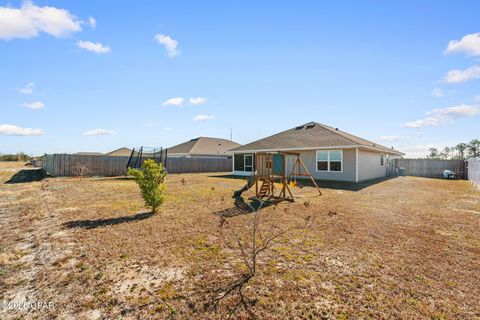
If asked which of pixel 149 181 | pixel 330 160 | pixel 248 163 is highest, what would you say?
pixel 330 160

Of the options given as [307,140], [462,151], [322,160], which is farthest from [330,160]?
[462,151]

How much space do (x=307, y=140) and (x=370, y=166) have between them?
5.31 metres

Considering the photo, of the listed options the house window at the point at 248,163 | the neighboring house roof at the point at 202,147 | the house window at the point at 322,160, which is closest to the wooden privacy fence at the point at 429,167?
the house window at the point at 322,160

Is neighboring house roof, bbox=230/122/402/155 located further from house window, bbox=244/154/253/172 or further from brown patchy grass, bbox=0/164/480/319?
brown patchy grass, bbox=0/164/480/319

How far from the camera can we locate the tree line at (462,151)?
1544 inches

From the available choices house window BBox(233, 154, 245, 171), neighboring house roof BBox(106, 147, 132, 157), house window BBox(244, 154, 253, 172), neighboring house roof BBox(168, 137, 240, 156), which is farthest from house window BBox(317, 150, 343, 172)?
neighboring house roof BBox(106, 147, 132, 157)

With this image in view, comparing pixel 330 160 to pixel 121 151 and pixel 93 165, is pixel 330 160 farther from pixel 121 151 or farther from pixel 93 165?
pixel 121 151

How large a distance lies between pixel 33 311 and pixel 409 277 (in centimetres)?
483

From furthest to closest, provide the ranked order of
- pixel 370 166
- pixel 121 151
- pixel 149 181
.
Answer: pixel 121 151 < pixel 370 166 < pixel 149 181

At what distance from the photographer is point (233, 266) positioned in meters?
3.85

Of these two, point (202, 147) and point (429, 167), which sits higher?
point (202, 147)

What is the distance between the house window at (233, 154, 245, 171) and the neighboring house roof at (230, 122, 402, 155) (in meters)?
0.71

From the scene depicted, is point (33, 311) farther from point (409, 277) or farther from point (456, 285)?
point (456, 285)

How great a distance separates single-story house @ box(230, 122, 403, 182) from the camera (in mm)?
16062
